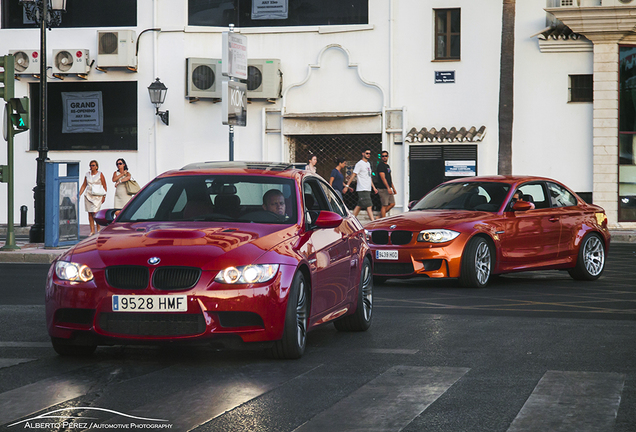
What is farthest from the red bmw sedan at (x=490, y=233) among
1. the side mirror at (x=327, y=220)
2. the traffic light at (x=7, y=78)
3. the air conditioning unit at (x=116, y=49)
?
the air conditioning unit at (x=116, y=49)

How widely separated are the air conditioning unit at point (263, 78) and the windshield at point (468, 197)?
14.8m


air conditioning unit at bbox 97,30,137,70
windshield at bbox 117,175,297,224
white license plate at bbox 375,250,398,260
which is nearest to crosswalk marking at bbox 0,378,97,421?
windshield at bbox 117,175,297,224

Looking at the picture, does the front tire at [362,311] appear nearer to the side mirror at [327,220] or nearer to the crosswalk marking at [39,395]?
the side mirror at [327,220]

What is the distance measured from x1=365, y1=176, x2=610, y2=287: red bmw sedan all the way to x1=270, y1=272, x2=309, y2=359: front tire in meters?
5.45

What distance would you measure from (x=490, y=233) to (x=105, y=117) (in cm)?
1865

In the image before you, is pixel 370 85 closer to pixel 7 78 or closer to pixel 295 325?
pixel 7 78

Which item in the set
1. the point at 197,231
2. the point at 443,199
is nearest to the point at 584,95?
the point at 443,199

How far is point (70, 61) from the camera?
1134 inches

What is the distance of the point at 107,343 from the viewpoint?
697cm

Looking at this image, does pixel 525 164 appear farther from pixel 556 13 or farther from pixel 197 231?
pixel 197 231

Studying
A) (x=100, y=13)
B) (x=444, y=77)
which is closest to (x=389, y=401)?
(x=444, y=77)

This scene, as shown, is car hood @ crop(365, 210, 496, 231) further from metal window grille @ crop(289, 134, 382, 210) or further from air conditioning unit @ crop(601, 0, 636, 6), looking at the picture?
metal window grille @ crop(289, 134, 382, 210)

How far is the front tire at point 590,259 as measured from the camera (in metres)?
14.2

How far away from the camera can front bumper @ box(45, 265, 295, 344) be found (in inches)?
266
